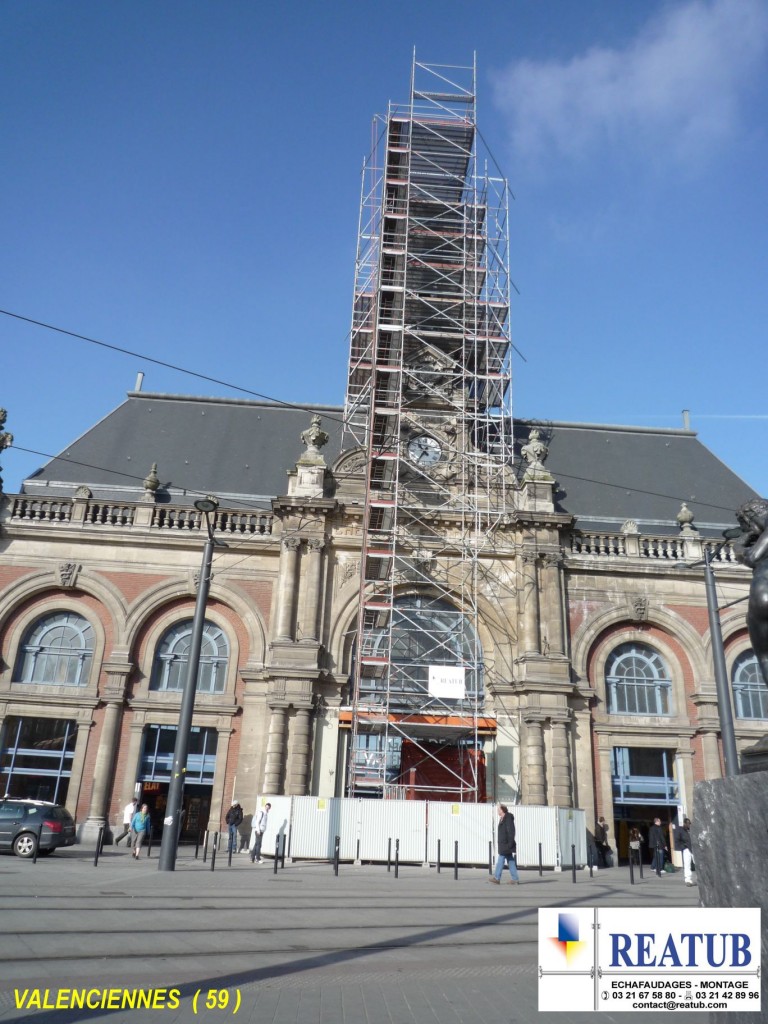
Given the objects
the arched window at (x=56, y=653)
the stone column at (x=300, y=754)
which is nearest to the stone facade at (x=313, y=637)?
the stone column at (x=300, y=754)

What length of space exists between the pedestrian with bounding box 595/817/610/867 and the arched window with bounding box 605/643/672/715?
327 cm

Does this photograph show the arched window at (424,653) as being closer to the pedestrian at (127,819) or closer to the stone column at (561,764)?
the stone column at (561,764)

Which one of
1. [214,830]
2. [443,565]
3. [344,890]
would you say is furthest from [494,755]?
[344,890]

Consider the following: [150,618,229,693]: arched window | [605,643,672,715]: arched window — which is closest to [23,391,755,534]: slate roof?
[605,643,672,715]: arched window

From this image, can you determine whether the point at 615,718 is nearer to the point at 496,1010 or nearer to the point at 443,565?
the point at 443,565

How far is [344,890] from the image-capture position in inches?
546

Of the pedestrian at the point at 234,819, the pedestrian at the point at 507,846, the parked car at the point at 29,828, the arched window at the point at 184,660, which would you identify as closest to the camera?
the pedestrian at the point at 507,846

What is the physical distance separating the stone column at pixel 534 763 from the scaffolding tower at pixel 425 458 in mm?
1147

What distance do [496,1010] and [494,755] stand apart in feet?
56.8

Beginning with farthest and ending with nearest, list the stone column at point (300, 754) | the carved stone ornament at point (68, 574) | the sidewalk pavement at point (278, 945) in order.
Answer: the carved stone ornament at point (68, 574), the stone column at point (300, 754), the sidewalk pavement at point (278, 945)

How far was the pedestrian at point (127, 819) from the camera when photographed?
2082 centimetres

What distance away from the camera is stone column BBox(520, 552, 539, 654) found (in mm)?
23578

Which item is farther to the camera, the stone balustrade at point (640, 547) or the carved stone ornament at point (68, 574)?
the stone balustrade at point (640, 547)

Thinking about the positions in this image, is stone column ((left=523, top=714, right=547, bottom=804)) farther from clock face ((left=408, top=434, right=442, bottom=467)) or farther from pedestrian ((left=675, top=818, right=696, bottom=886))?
clock face ((left=408, top=434, right=442, bottom=467))
